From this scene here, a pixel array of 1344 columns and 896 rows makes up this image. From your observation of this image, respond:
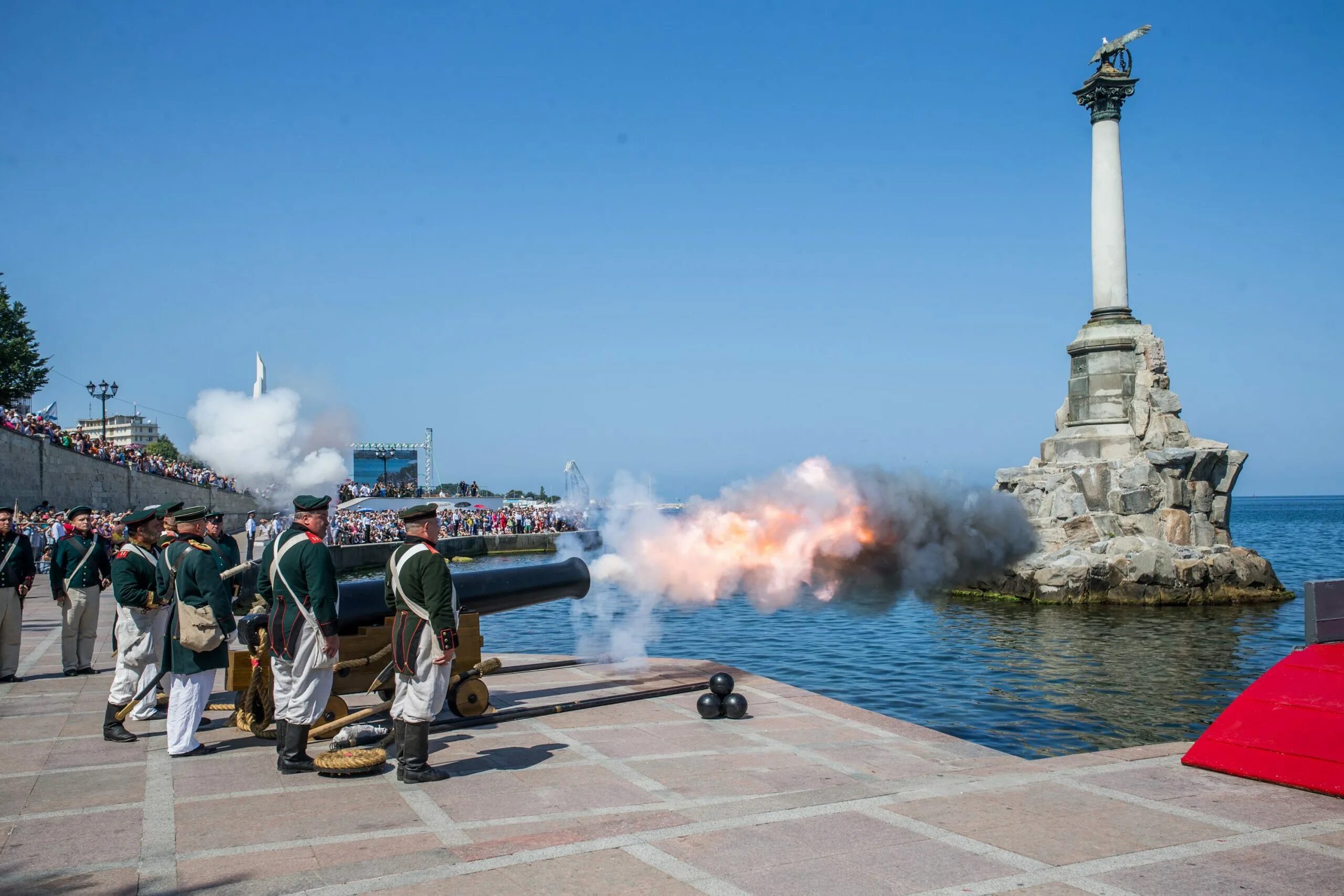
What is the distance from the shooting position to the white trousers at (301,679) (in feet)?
26.3

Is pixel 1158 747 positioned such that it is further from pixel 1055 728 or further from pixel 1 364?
pixel 1 364

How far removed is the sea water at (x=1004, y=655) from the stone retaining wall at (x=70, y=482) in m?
23.5

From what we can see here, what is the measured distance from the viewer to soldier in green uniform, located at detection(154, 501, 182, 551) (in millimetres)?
9680

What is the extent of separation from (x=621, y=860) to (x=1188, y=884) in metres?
3.21

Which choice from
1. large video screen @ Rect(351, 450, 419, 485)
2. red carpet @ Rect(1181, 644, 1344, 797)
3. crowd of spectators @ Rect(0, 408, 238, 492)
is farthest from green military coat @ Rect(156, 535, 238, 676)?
large video screen @ Rect(351, 450, 419, 485)

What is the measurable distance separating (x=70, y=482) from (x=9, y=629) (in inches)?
1558

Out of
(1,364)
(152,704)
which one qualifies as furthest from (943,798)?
(1,364)

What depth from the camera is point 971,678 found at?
18.0m

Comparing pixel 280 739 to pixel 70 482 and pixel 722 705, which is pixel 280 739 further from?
pixel 70 482

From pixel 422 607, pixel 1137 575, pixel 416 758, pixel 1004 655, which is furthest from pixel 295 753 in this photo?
pixel 1137 575

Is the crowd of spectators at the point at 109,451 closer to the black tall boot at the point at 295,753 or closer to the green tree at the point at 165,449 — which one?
the black tall boot at the point at 295,753

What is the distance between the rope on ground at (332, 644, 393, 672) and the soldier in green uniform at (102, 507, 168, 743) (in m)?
1.83

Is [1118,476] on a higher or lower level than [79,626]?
higher

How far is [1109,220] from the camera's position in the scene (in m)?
30.9
